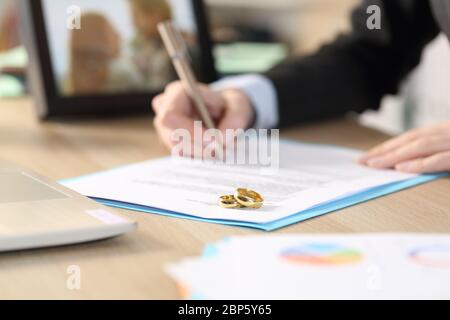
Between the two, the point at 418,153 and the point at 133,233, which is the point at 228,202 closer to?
the point at 133,233

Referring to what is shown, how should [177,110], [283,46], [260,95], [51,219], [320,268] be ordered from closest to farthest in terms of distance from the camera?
[320,268] < [51,219] < [177,110] < [260,95] < [283,46]

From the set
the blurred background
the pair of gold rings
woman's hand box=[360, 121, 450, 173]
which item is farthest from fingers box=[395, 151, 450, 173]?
the blurred background

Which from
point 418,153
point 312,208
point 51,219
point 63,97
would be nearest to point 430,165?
point 418,153

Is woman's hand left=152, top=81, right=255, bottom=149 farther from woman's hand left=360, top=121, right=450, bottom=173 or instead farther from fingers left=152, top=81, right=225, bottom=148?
woman's hand left=360, top=121, right=450, bottom=173

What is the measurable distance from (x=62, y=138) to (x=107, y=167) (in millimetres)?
224

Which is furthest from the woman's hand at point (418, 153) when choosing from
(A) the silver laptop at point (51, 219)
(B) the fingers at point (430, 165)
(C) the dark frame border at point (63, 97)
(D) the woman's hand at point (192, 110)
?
(C) the dark frame border at point (63, 97)

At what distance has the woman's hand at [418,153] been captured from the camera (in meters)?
0.93

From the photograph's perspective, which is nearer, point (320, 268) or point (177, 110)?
point (320, 268)

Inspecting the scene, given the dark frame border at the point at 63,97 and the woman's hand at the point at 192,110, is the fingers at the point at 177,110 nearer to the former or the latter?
the woman's hand at the point at 192,110

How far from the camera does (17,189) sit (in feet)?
2.51

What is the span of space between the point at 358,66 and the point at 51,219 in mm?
831

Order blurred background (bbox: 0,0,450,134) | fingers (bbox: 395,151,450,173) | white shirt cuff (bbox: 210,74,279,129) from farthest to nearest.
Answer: blurred background (bbox: 0,0,450,134) → white shirt cuff (bbox: 210,74,279,129) → fingers (bbox: 395,151,450,173)

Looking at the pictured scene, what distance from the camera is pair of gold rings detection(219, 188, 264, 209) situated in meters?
0.75

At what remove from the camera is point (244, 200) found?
2.47ft
